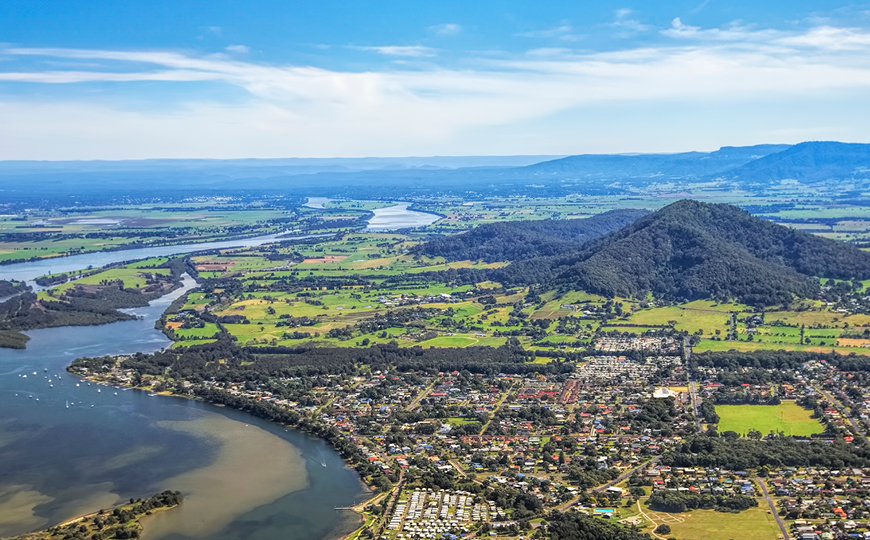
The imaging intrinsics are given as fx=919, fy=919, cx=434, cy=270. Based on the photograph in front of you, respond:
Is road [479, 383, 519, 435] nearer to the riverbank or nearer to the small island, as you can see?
the riverbank

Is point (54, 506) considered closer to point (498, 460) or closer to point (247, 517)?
point (247, 517)

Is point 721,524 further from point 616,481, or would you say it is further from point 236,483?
point 236,483

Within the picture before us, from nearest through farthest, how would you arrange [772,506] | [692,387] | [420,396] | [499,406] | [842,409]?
1. [772,506]
2. [842,409]
3. [499,406]
4. [420,396]
5. [692,387]

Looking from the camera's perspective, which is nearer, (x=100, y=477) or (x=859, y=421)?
(x=100, y=477)

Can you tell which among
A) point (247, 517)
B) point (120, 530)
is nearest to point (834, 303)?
point (247, 517)

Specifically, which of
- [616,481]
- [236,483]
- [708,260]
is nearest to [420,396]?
[236,483]

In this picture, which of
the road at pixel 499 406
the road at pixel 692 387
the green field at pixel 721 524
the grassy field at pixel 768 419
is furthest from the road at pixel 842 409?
the road at pixel 499 406
